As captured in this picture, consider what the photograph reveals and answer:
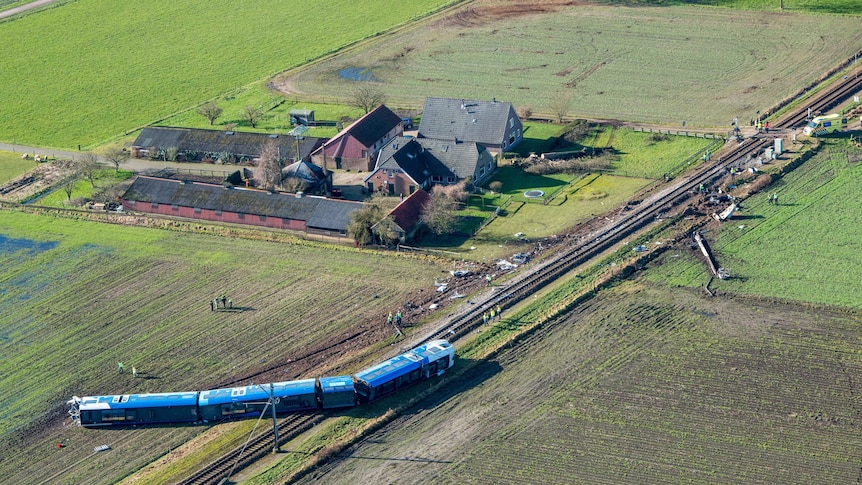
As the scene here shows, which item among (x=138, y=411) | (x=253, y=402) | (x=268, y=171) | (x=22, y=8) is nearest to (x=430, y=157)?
(x=268, y=171)

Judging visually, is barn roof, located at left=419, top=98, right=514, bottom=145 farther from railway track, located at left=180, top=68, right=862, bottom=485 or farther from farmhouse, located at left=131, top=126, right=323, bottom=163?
railway track, located at left=180, top=68, right=862, bottom=485

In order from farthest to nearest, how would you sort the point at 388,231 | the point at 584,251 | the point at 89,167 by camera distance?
the point at 89,167 → the point at 388,231 → the point at 584,251

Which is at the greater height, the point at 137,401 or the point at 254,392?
the point at 137,401

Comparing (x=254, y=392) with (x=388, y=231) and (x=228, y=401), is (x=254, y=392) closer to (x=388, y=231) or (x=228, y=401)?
(x=228, y=401)

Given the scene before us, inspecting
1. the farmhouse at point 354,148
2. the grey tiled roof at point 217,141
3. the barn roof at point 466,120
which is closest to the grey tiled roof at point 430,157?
the farmhouse at point 354,148

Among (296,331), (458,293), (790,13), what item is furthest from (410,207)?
(790,13)
